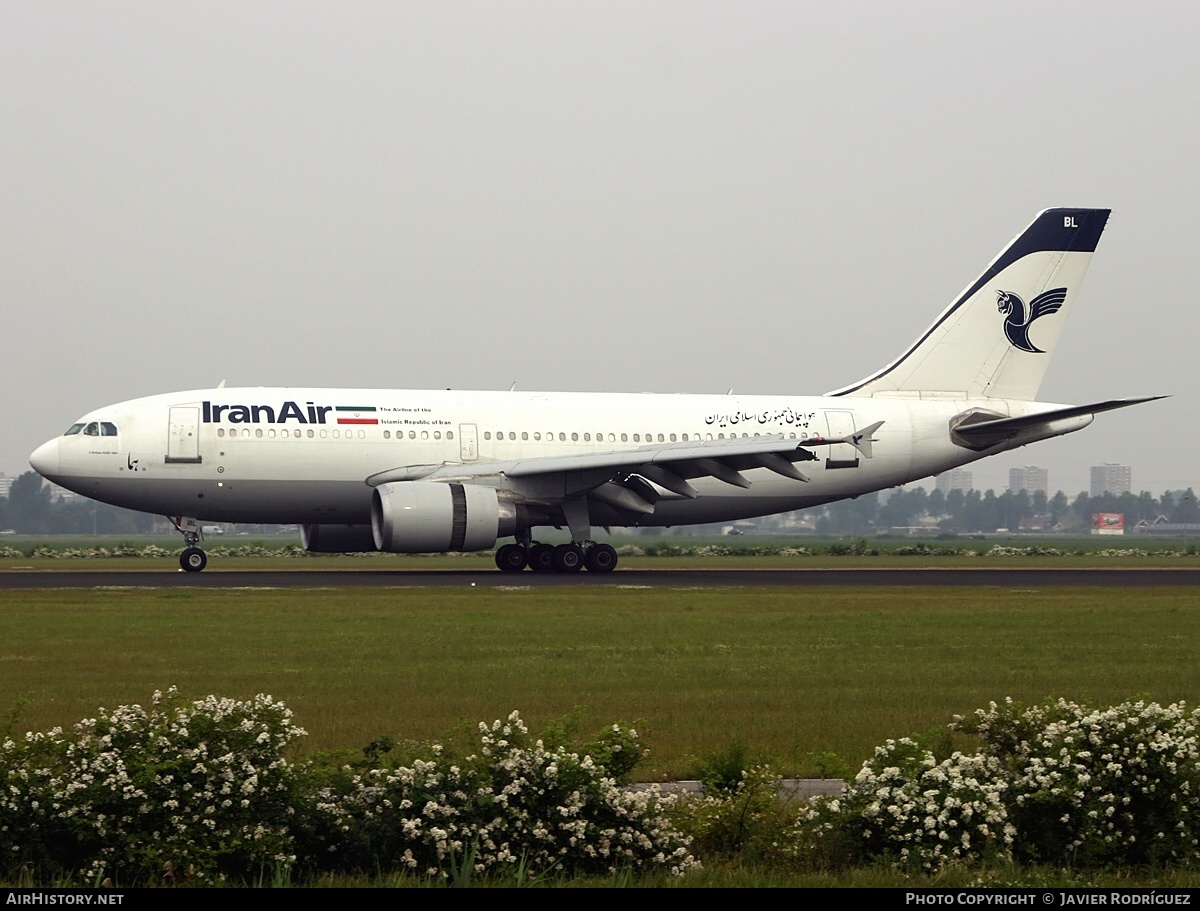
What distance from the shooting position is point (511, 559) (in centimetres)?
3622

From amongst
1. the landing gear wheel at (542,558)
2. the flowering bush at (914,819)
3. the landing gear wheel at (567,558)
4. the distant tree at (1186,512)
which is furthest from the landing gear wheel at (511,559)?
the distant tree at (1186,512)

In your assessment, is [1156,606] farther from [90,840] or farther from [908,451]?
[90,840]

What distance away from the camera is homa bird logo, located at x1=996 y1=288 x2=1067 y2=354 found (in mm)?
41281

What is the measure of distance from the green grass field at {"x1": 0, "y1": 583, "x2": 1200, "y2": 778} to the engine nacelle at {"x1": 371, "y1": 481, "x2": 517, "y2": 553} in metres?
4.40

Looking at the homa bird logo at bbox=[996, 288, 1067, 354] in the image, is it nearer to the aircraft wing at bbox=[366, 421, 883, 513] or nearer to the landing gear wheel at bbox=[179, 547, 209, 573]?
the aircraft wing at bbox=[366, 421, 883, 513]

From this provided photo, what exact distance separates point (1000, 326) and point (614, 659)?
26.5 m

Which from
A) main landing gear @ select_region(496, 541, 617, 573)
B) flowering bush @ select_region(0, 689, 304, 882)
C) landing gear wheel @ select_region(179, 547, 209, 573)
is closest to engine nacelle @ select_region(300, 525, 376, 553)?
landing gear wheel @ select_region(179, 547, 209, 573)

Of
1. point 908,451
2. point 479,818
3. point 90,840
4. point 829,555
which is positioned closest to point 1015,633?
point 479,818

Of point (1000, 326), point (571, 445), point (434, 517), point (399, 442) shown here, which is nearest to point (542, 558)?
point (571, 445)

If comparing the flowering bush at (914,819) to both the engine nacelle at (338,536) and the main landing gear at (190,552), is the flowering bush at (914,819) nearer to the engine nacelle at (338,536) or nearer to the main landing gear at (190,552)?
the main landing gear at (190,552)

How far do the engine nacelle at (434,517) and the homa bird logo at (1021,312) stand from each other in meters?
16.4

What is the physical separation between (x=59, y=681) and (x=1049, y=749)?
1033 centimetres

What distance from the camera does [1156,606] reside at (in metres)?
26.4

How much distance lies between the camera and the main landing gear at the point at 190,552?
35.1 m
